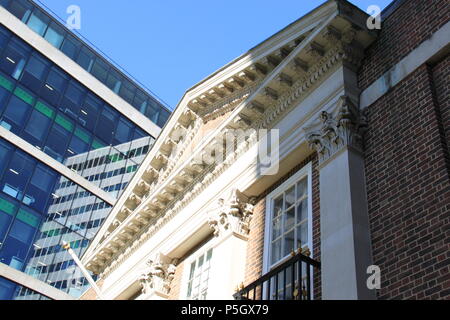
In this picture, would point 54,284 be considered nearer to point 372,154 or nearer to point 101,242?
point 101,242

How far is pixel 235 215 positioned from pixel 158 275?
12.0 feet

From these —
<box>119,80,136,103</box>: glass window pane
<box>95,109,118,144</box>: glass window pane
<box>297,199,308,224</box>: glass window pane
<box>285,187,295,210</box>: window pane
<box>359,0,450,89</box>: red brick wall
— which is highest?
<box>119,80,136,103</box>: glass window pane

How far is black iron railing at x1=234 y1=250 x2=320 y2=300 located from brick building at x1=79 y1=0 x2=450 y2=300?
0.10 ft

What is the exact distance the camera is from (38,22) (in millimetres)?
44438

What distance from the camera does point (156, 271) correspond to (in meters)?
14.8

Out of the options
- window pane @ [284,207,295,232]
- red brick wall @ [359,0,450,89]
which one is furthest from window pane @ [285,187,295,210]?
red brick wall @ [359,0,450,89]

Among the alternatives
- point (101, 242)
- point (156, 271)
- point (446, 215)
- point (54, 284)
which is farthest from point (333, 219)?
point (54, 284)

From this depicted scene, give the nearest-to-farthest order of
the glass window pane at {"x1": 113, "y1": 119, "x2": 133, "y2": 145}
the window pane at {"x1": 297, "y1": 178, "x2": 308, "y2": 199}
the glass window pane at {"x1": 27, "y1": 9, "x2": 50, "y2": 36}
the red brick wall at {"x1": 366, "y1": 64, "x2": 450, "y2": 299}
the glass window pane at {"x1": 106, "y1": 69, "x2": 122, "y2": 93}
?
the red brick wall at {"x1": 366, "y1": 64, "x2": 450, "y2": 299} < the window pane at {"x1": 297, "y1": 178, "x2": 308, "y2": 199} < the glass window pane at {"x1": 27, "y1": 9, "x2": 50, "y2": 36} < the glass window pane at {"x1": 113, "y1": 119, "x2": 133, "y2": 145} < the glass window pane at {"x1": 106, "y1": 69, "x2": 122, "y2": 93}

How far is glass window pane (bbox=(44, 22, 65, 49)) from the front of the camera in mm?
44594

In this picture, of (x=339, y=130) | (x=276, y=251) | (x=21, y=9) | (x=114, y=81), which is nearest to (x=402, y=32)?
(x=339, y=130)

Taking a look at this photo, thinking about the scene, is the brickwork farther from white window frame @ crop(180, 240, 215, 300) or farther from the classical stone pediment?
the classical stone pediment

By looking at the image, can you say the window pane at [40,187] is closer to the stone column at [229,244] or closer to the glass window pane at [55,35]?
the glass window pane at [55,35]

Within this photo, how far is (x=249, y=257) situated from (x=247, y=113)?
11.0ft

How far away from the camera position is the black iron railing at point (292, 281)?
8.58 m
